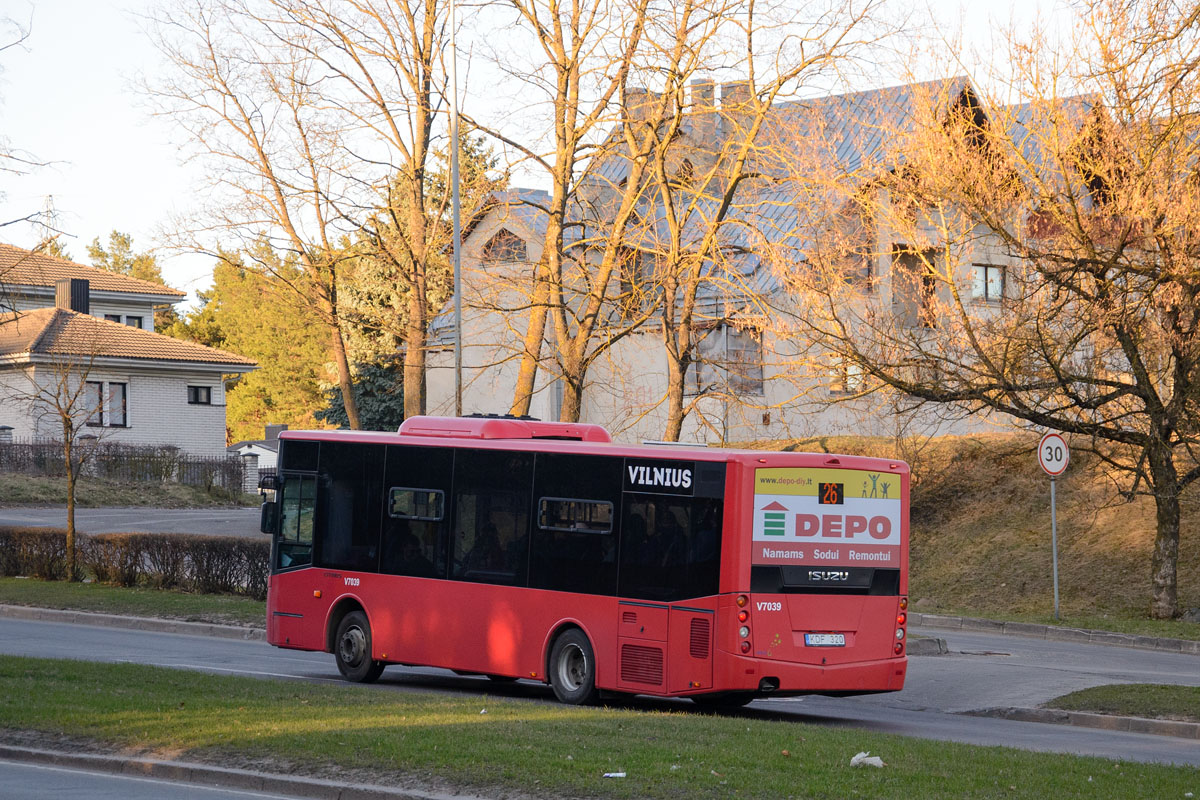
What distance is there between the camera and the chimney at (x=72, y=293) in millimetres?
67125

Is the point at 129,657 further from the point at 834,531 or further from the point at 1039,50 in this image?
the point at 1039,50

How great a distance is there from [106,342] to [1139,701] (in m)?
52.9

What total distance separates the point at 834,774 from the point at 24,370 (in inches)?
2104

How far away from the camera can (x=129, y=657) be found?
18.5m

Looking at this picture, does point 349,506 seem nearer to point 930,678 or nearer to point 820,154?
point 930,678

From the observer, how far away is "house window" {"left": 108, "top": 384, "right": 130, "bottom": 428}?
61469 millimetres

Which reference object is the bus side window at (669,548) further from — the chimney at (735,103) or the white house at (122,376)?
the white house at (122,376)

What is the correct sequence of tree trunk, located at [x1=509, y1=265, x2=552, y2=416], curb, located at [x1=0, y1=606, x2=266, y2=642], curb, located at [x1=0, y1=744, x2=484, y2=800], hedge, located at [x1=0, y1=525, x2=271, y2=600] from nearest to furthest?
curb, located at [x1=0, y1=744, x2=484, y2=800]
curb, located at [x1=0, y1=606, x2=266, y2=642]
tree trunk, located at [x1=509, y1=265, x2=552, y2=416]
hedge, located at [x1=0, y1=525, x2=271, y2=600]

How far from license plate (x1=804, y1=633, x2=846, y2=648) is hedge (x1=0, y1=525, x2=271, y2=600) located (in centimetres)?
1468

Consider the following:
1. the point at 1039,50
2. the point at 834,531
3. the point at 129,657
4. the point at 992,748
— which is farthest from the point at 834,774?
the point at 1039,50

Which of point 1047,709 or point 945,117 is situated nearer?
point 1047,709

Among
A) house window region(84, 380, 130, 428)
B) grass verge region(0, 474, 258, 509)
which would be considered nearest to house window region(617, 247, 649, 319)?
grass verge region(0, 474, 258, 509)

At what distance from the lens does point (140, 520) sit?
4322 centimetres

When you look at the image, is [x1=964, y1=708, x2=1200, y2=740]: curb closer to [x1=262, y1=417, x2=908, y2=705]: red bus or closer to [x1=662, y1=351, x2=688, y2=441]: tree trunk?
[x1=262, y1=417, x2=908, y2=705]: red bus
